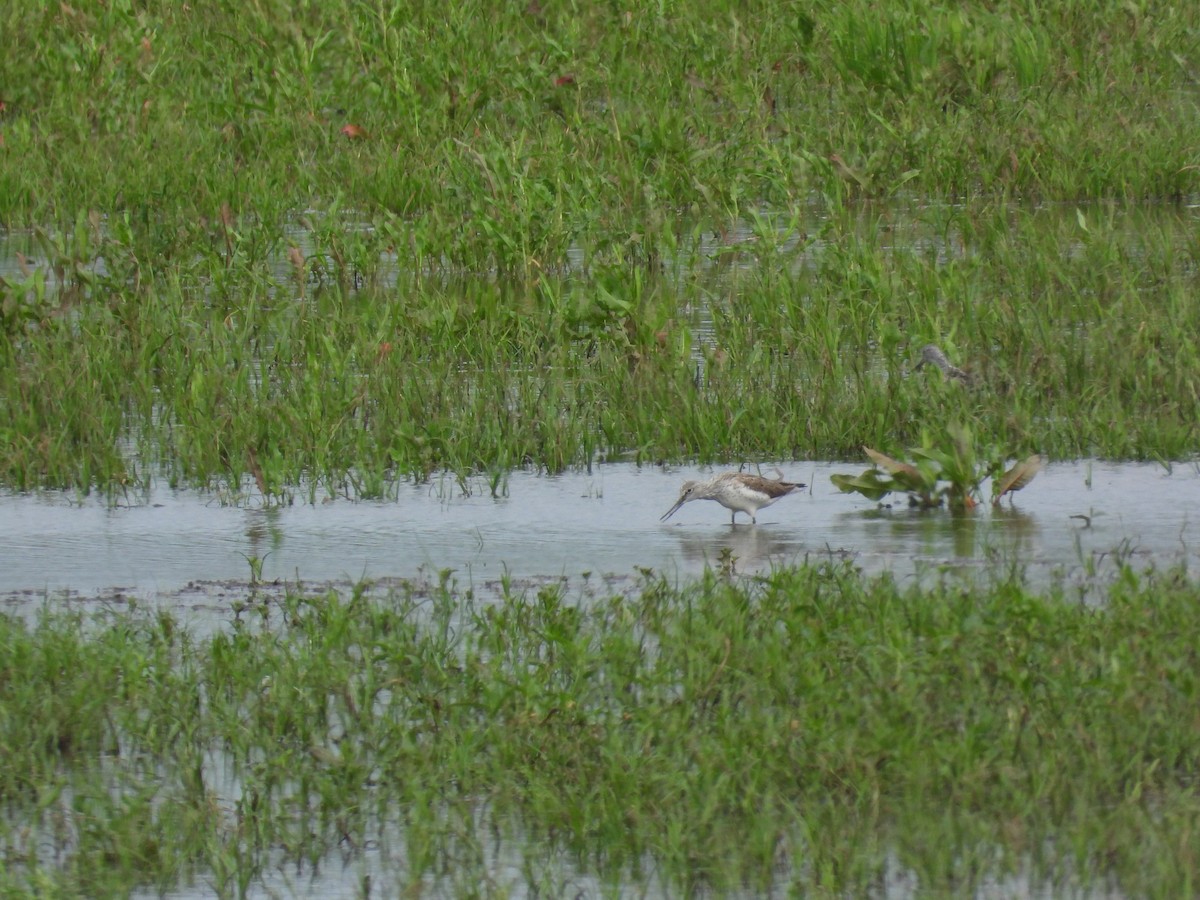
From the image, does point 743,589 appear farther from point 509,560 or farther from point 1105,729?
point 1105,729

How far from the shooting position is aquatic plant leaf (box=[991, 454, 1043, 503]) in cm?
693

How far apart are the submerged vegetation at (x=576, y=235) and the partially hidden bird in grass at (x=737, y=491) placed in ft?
2.41

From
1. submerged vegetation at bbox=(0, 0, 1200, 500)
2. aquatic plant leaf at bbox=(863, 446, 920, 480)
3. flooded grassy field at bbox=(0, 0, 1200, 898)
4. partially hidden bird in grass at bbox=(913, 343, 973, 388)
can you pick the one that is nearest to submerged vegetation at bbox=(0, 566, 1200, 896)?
flooded grassy field at bbox=(0, 0, 1200, 898)

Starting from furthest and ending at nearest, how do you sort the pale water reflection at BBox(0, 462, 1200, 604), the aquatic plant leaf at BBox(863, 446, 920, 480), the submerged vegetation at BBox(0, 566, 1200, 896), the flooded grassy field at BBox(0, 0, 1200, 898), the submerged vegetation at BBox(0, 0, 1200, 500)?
the submerged vegetation at BBox(0, 0, 1200, 500), the aquatic plant leaf at BBox(863, 446, 920, 480), the pale water reflection at BBox(0, 462, 1200, 604), the flooded grassy field at BBox(0, 0, 1200, 898), the submerged vegetation at BBox(0, 566, 1200, 896)

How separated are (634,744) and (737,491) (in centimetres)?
208

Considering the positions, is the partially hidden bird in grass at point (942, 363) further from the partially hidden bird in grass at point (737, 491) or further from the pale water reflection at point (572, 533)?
the partially hidden bird in grass at point (737, 491)

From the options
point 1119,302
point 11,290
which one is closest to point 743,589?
point 1119,302

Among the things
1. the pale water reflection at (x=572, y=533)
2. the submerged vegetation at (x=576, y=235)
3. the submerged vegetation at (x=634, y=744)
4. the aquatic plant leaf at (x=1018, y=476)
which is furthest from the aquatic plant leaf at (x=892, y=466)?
the submerged vegetation at (x=634, y=744)

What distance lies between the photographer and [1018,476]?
273 inches

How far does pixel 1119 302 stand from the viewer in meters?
8.66

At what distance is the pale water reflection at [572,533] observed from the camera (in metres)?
6.45

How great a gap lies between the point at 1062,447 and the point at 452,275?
12.2ft

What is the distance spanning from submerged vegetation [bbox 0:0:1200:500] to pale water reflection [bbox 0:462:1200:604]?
8.4 inches

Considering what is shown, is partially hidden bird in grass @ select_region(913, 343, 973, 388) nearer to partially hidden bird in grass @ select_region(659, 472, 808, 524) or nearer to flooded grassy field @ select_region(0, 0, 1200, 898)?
flooded grassy field @ select_region(0, 0, 1200, 898)
